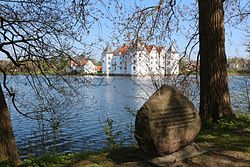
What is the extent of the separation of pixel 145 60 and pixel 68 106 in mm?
2766

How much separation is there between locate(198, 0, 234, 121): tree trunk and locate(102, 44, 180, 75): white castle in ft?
7.35

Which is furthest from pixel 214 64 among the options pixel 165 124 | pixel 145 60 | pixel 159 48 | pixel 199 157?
pixel 165 124

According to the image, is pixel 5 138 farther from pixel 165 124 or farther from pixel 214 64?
pixel 214 64

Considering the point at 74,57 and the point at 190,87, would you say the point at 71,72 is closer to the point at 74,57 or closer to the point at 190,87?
the point at 74,57

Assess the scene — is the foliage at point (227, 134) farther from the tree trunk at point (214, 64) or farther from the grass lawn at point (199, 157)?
the tree trunk at point (214, 64)

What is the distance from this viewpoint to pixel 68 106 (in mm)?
8750

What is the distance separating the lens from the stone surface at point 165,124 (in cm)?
457

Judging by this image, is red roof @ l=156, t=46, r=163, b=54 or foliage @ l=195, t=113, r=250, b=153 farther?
red roof @ l=156, t=46, r=163, b=54

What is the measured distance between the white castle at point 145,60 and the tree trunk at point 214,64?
2241 mm

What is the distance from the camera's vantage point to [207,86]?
7348 mm

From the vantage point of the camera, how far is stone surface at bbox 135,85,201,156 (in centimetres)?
457

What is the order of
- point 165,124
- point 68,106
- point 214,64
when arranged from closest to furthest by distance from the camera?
point 165,124
point 214,64
point 68,106

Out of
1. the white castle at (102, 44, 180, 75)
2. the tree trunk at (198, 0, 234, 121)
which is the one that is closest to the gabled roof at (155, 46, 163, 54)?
the white castle at (102, 44, 180, 75)

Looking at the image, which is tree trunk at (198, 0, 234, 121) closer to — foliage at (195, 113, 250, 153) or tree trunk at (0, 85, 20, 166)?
foliage at (195, 113, 250, 153)
